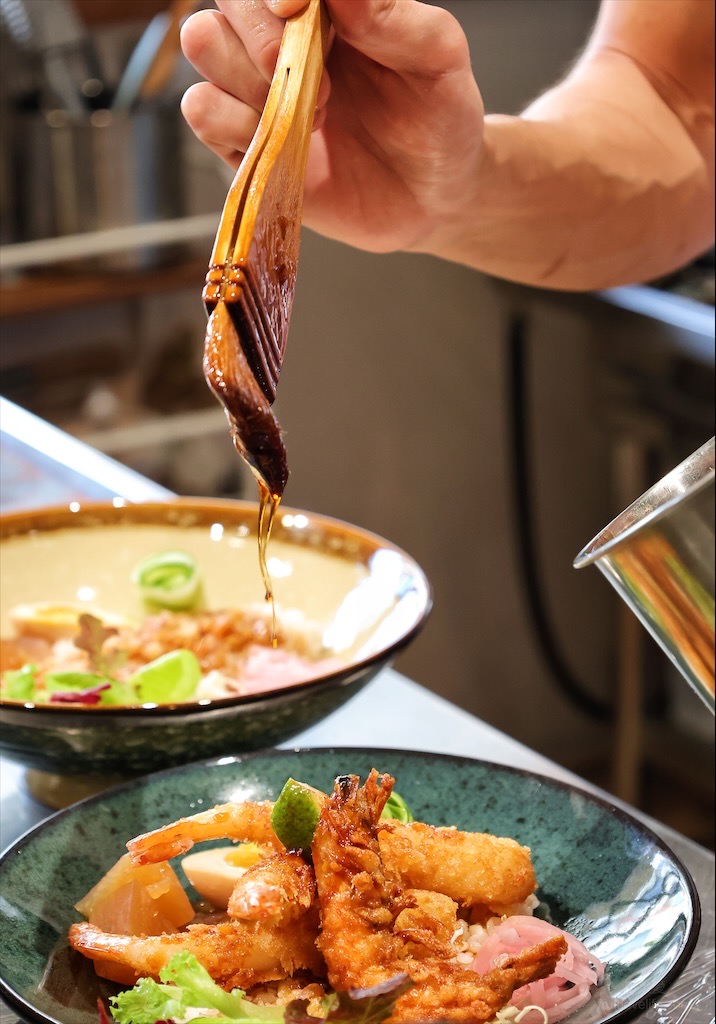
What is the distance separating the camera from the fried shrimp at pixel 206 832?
784mm

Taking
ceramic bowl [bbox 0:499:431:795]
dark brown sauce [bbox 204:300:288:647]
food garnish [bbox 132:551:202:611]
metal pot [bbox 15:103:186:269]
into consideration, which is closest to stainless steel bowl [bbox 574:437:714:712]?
dark brown sauce [bbox 204:300:288:647]

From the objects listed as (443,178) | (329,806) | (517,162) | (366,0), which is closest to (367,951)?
(329,806)

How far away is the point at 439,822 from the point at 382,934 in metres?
0.21

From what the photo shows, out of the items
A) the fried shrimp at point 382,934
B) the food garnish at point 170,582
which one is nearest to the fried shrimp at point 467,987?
the fried shrimp at point 382,934

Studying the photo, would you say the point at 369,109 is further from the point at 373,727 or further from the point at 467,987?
the point at 467,987

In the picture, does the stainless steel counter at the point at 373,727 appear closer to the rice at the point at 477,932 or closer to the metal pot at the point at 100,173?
the rice at the point at 477,932

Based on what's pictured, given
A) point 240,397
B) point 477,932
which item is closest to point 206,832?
point 477,932

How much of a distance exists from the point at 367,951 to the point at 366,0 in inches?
27.0

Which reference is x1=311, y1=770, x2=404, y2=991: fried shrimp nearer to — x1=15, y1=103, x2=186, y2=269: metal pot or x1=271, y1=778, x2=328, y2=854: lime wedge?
x1=271, y1=778, x2=328, y2=854: lime wedge

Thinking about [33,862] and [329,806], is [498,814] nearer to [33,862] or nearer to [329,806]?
[329,806]

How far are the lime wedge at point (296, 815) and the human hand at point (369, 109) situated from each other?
0.59 m

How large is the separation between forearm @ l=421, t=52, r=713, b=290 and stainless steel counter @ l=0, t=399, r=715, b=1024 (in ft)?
1.67

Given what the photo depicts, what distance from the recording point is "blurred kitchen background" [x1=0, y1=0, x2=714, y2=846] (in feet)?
9.16

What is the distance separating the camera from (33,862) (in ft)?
2.75
